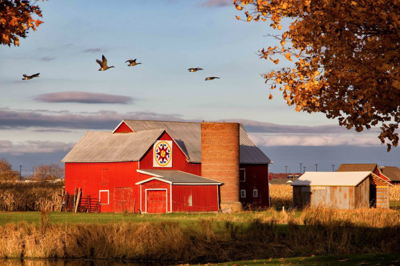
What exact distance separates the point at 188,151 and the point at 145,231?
29.9 metres

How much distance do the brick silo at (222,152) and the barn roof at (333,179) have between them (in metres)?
6.20

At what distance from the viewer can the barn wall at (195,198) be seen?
50.0m

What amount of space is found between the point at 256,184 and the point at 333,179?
8.85 metres

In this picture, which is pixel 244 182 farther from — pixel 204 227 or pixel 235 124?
pixel 204 227

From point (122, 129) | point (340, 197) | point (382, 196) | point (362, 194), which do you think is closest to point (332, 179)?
point (340, 197)

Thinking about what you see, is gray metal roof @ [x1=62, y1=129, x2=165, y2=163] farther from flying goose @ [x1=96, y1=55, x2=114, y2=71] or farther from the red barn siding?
flying goose @ [x1=96, y1=55, x2=114, y2=71]

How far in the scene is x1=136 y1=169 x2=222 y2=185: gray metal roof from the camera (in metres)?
50.3

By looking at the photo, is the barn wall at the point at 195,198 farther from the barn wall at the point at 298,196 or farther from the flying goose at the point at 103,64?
the flying goose at the point at 103,64

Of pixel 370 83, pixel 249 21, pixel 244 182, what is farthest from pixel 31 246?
pixel 244 182

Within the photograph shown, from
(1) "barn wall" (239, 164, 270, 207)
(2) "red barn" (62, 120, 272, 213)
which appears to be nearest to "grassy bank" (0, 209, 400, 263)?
(2) "red barn" (62, 120, 272, 213)

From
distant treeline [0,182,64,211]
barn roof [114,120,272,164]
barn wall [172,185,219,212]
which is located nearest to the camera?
barn wall [172,185,219,212]

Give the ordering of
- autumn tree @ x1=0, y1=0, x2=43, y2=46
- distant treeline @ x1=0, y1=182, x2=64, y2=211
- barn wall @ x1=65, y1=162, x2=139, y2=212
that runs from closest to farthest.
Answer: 1. autumn tree @ x1=0, y1=0, x2=43, y2=46
2. barn wall @ x1=65, y1=162, x2=139, y2=212
3. distant treeline @ x1=0, y1=182, x2=64, y2=211

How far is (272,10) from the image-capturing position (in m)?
16.9

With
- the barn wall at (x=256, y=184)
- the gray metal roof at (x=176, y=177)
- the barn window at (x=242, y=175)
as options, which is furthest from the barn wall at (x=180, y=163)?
the barn wall at (x=256, y=184)
